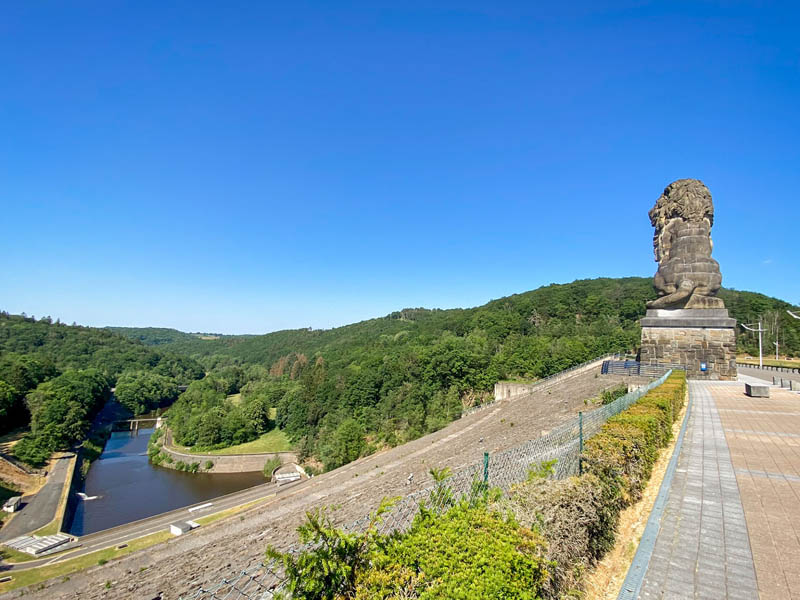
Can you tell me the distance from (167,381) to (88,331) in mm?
65697

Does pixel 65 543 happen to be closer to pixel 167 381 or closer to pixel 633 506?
pixel 633 506

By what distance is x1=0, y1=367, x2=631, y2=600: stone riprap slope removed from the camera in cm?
686

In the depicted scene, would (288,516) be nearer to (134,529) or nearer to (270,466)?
(134,529)

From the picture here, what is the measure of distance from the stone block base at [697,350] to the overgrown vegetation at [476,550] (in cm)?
1674

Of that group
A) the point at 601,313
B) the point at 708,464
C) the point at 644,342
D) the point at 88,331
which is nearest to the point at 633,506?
the point at 708,464

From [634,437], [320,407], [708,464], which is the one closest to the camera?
[634,437]

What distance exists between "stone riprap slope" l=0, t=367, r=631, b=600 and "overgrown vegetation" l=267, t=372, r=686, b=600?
13.8 feet

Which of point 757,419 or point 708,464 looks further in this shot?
point 757,419

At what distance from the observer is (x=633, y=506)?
532 centimetres

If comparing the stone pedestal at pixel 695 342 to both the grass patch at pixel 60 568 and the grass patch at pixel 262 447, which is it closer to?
the grass patch at pixel 60 568

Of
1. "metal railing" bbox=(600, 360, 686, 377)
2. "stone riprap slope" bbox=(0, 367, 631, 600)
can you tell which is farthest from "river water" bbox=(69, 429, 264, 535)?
"metal railing" bbox=(600, 360, 686, 377)

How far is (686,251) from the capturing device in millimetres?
17969

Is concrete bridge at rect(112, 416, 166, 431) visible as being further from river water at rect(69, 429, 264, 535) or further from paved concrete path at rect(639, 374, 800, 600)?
paved concrete path at rect(639, 374, 800, 600)

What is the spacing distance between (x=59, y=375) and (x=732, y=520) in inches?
3739
